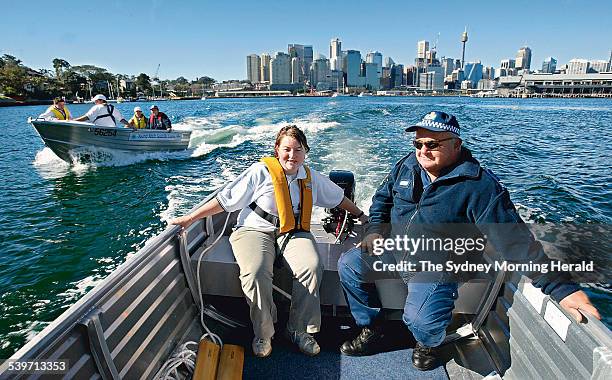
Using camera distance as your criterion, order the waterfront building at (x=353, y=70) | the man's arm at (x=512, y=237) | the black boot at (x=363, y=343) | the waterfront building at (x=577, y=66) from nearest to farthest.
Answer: the man's arm at (x=512, y=237)
the black boot at (x=363, y=343)
the waterfront building at (x=577, y=66)
the waterfront building at (x=353, y=70)

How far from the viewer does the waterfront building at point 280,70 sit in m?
134

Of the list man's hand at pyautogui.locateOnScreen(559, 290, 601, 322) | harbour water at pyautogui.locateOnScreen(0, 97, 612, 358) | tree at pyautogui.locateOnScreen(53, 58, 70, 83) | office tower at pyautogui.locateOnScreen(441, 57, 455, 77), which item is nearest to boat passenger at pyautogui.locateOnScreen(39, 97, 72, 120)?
harbour water at pyautogui.locateOnScreen(0, 97, 612, 358)

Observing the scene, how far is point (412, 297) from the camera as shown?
2.19 metres

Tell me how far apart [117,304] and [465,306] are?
2.10 meters

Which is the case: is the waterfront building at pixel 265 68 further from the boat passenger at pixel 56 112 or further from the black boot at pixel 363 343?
the black boot at pixel 363 343

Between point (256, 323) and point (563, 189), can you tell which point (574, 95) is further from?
point (256, 323)

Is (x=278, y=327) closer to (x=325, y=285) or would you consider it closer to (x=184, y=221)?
(x=325, y=285)

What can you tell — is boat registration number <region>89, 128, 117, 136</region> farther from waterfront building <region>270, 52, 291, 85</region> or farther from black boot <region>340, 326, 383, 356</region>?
waterfront building <region>270, 52, 291, 85</region>

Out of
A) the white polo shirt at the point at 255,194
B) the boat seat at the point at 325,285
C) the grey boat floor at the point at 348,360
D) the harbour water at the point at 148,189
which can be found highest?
the white polo shirt at the point at 255,194

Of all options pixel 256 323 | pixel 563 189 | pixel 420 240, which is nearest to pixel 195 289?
pixel 256 323

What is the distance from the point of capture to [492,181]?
6.36ft

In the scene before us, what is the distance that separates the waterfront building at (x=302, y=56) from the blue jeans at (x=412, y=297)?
5416 inches

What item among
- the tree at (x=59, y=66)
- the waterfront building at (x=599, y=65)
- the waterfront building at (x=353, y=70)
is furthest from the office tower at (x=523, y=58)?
the tree at (x=59, y=66)

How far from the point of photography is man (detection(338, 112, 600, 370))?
1.86 meters
